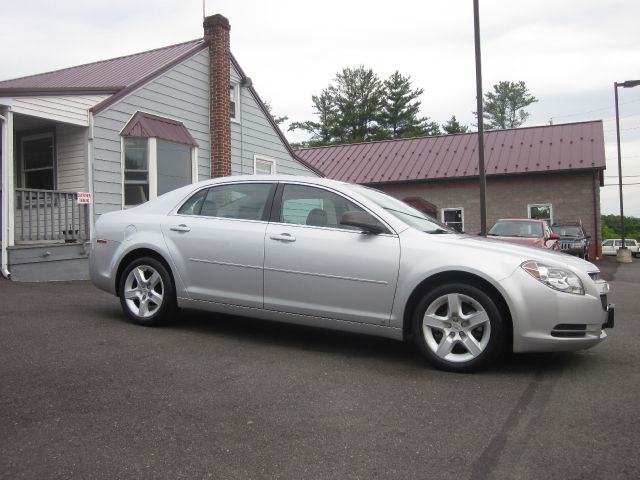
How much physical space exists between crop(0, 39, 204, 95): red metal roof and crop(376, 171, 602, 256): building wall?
1531 cm

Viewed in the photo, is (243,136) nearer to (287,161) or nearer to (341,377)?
(287,161)

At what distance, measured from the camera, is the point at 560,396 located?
3.77 meters

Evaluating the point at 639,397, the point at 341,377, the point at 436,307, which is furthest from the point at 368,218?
the point at 639,397

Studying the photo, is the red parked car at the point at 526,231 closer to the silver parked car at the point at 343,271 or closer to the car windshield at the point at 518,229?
the car windshield at the point at 518,229

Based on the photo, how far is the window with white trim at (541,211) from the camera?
24688 mm

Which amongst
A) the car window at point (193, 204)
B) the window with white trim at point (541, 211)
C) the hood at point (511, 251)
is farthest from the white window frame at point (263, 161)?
the window with white trim at point (541, 211)

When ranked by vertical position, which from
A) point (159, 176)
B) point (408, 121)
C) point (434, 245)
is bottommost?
point (434, 245)

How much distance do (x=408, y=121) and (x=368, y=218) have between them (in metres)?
50.7

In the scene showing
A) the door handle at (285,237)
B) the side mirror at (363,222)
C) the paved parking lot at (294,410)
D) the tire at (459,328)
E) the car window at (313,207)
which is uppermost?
the car window at (313,207)

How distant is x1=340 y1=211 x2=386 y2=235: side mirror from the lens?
4.54 m

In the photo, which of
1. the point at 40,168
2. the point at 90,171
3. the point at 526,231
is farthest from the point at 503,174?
the point at 40,168

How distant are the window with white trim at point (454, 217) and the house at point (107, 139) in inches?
535

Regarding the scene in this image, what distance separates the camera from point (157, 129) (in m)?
11.9

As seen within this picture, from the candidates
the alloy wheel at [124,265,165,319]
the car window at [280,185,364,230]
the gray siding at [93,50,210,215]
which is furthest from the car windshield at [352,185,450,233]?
the gray siding at [93,50,210,215]
